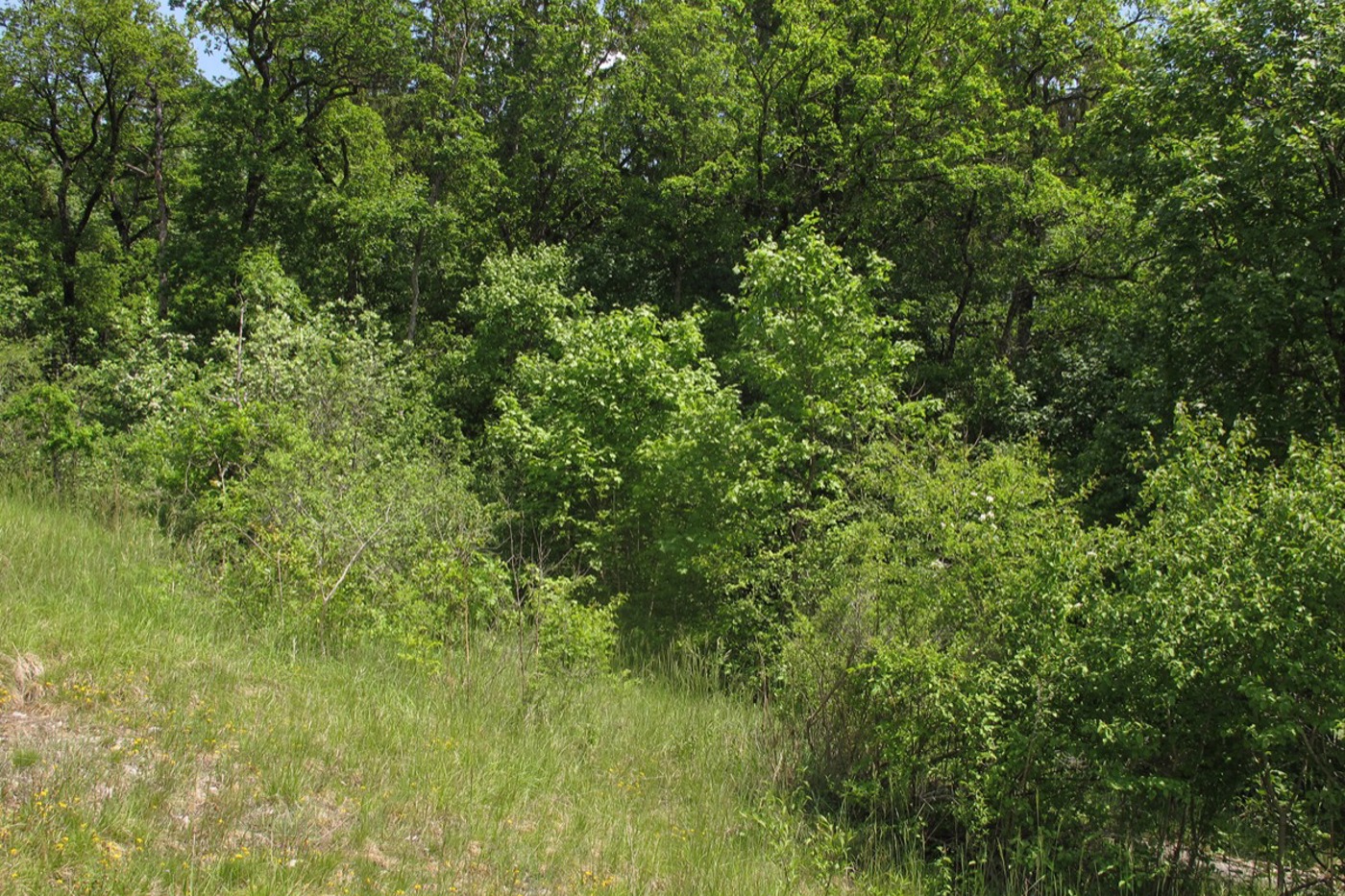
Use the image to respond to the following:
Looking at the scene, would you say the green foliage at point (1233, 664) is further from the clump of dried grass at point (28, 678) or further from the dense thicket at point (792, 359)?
the clump of dried grass at point (28, 678)

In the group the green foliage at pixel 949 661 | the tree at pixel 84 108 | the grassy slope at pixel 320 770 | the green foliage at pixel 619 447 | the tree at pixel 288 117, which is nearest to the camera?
the grassy slope at pixel 320 770

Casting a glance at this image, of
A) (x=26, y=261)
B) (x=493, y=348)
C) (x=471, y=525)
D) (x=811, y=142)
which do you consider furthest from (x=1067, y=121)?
(x=26, y=261)

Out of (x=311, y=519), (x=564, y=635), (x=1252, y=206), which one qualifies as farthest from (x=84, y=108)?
(x=1252, y=206)

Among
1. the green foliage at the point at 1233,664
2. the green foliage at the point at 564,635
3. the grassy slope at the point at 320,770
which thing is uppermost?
the green foliage at the point at 1233,664

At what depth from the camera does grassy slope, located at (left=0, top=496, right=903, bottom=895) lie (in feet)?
12.5

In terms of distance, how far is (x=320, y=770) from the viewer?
185 inches

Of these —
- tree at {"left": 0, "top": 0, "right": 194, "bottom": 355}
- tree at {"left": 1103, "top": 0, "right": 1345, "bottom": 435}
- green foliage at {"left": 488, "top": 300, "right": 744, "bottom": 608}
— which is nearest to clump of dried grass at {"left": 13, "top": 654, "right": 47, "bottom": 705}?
green foliage at {"left": 488, "top": 300, "right": 744, "bottom": 608}

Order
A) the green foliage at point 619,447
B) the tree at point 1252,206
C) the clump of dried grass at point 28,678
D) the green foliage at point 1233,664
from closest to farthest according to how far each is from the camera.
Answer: the clump of dried grass at point 28,678
the green foliage at point 1233,664
the tree at point 1252,206
the green foliage at point 619,447

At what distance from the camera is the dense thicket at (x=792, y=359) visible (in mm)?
5961

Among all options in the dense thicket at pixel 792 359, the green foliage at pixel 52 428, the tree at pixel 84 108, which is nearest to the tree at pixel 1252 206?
the dense thicket at pixel 792 359

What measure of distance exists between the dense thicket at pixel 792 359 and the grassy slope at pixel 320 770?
2.77 feet

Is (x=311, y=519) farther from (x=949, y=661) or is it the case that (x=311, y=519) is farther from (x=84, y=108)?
(x=84, y=108)

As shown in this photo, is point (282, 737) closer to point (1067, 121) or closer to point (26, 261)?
point (1067, 121)

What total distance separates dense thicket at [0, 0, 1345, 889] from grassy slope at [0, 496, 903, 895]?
33.3 inches
